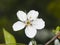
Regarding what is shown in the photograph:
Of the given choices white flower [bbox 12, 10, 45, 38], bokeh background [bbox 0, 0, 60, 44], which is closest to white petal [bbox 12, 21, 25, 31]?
white flower [bbox 12, 10, 45, 38]

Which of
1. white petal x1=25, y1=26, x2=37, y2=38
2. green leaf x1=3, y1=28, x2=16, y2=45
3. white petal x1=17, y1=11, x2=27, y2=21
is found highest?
white petal x1=17, y1=11, x2=27, y2=21

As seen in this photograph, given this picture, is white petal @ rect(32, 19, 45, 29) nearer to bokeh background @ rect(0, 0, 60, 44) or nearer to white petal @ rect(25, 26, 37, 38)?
white petal @ rect(25, 26, 37, 38)

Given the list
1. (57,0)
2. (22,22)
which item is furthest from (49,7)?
(22,22)

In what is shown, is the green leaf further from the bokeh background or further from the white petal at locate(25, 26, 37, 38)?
the bokeh background

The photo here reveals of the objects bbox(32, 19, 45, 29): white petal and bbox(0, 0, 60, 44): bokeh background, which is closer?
bbox(32, 19, 45, 29): white petal

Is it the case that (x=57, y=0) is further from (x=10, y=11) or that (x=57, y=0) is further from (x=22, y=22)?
(x=22, y=22)

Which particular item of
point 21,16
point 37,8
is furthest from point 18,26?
point 37,8

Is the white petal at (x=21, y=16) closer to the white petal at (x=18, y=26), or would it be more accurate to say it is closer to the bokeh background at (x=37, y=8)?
the white petal at (x=18, y=26)

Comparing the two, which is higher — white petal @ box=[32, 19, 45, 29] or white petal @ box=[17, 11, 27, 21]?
white petal @ box=[17, 11, 27, 21]
